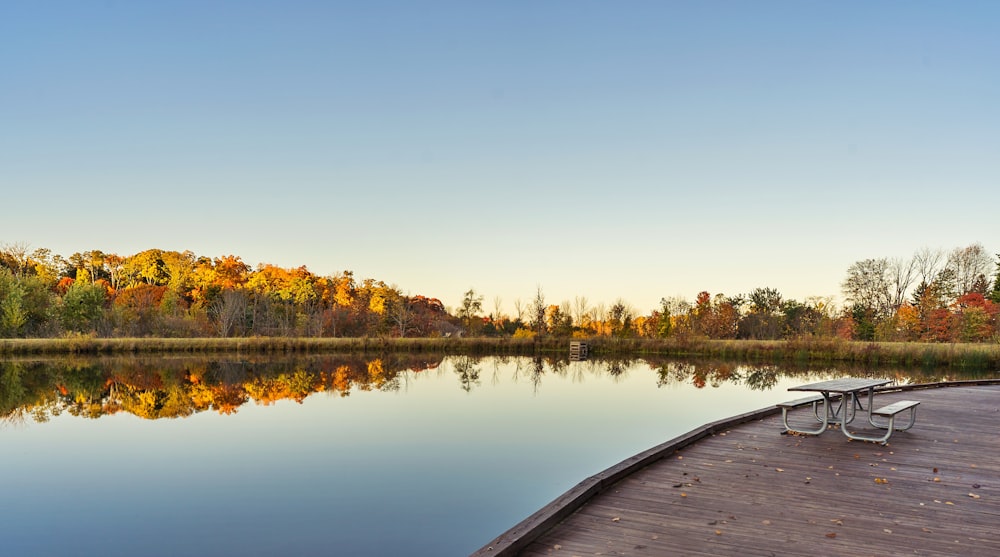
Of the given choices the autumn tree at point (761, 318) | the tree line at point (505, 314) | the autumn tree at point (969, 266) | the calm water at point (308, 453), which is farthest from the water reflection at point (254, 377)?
the autumn tree at point (969, 266)

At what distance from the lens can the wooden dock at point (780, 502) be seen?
3.46 m

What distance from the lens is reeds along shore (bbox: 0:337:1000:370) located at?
24516 mm

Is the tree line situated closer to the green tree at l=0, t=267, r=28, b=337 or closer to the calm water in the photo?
the green tree at l=0, t=267, r=28, b=337

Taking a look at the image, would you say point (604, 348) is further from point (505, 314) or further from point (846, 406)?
point (846, 406)

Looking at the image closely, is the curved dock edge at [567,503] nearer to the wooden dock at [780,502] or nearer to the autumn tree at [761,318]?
the wooden dock at [780,502]

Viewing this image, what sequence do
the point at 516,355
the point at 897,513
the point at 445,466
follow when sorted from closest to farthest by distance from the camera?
the point at 897,513
the point at 445,466
the point at 516,355

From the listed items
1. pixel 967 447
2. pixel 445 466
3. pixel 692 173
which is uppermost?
pixel 692 173

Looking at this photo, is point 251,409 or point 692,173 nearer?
point 251,409

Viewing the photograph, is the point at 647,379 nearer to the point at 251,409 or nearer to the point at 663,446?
the point at 251,409

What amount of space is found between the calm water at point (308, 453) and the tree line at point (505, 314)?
20.1 metres

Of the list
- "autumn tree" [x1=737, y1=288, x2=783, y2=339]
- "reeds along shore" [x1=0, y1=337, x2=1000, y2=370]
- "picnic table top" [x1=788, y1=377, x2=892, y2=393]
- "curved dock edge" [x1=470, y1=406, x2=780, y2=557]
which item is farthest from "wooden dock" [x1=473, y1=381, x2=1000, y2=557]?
"autumn tree" [x1=737, y1=288, x2=783, y2=339]

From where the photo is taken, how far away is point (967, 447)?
649cm

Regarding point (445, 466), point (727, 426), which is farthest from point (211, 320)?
point (727, 426)

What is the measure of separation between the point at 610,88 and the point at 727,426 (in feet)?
51.7
